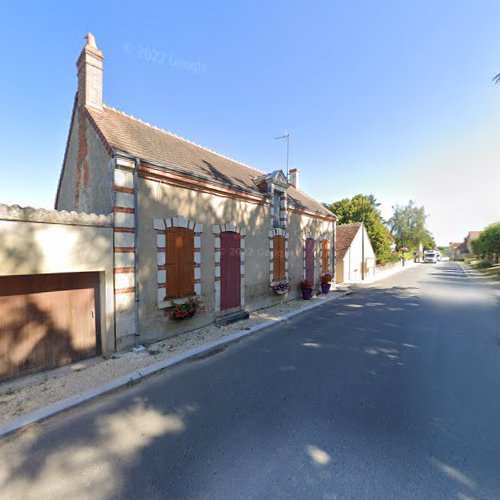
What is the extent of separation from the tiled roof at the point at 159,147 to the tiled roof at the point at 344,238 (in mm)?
11165

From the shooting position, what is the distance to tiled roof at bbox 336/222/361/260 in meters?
19.0

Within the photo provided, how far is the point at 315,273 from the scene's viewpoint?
44.0 feet

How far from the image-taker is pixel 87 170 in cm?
691

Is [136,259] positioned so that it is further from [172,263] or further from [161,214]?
[161,214]

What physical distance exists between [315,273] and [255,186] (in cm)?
596

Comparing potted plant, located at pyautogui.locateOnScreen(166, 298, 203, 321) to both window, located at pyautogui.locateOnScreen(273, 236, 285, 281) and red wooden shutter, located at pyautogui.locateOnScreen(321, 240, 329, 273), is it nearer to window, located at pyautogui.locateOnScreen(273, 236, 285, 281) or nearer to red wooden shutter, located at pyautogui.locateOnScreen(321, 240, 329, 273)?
window, located at pyautogui.locateOnScreen(273, 236, 285, 281)

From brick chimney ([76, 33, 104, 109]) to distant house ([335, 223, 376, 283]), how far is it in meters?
17.1

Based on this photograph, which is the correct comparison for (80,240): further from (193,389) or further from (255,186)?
(255,186)

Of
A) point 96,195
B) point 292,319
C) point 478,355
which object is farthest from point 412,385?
point 96,195

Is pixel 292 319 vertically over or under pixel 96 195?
under

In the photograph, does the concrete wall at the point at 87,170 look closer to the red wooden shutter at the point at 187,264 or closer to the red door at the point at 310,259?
the red wooden shutter at the point at 187,264

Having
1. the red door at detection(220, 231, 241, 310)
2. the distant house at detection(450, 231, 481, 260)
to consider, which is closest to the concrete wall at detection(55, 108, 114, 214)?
the red door at detection(220, 231, 241, 310)

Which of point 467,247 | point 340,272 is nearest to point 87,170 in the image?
point 340,272

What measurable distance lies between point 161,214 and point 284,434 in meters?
5.38
